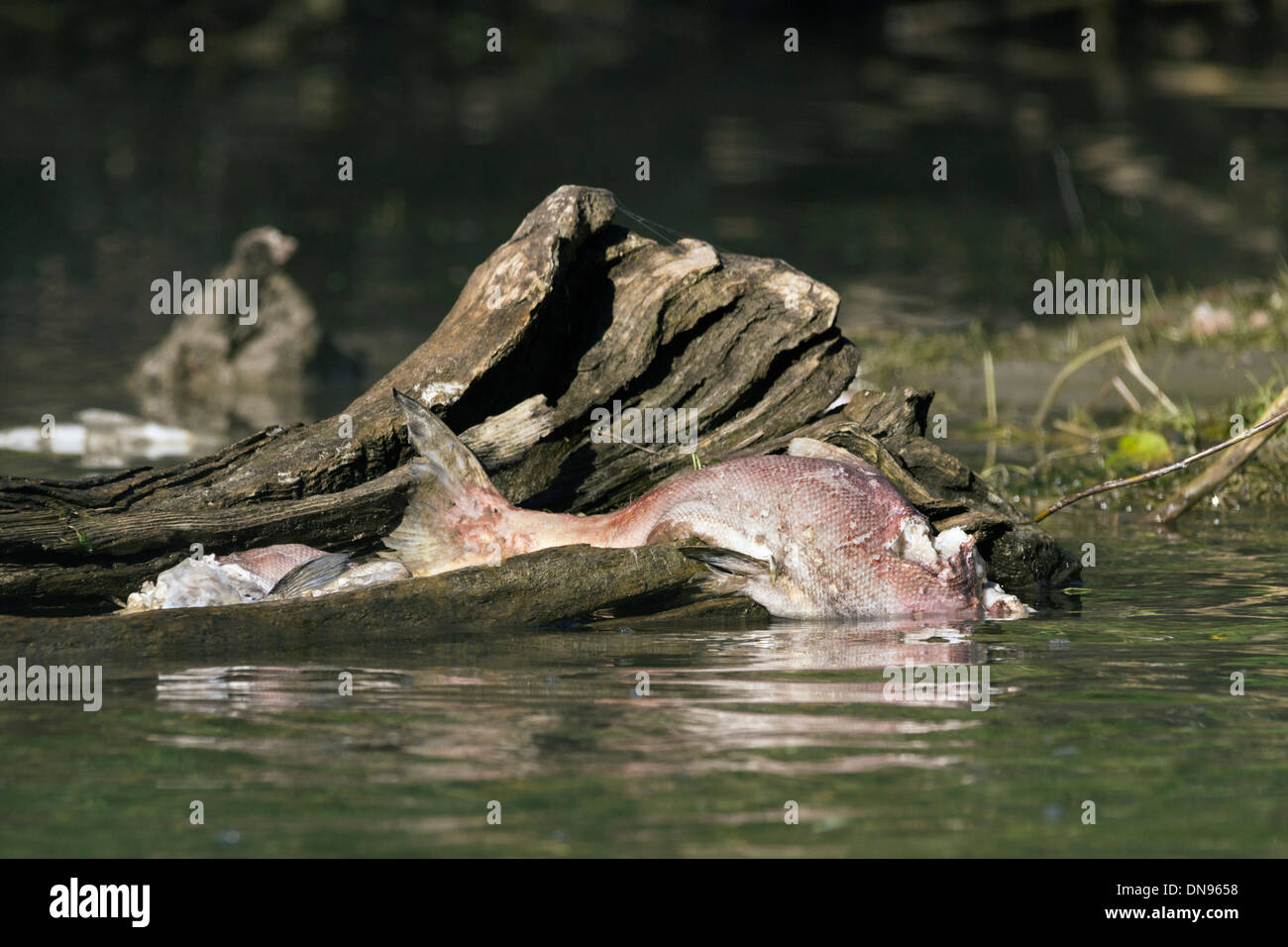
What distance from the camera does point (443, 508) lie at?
7574 mm

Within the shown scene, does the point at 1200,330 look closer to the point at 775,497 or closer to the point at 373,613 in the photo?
the point at 775,497

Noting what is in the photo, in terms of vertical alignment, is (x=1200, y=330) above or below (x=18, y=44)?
below

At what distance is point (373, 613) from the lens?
6.99m

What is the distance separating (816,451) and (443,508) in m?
1.72

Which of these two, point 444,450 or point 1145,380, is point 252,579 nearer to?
point 444,450

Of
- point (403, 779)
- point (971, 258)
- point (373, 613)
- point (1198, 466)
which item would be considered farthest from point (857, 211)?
point (403, 779)

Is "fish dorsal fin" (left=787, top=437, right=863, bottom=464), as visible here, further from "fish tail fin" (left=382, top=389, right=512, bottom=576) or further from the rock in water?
the rock in water

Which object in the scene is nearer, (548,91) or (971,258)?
(971,258)

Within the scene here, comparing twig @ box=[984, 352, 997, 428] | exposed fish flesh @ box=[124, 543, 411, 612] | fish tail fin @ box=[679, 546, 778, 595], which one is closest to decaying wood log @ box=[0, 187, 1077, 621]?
exposed fish flesh @ box=[124, 543, 411, 612]

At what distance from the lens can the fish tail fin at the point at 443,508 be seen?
296 inches

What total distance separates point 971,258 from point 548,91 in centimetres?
1445

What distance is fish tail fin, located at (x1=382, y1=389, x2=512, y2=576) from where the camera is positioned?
7.52 meters

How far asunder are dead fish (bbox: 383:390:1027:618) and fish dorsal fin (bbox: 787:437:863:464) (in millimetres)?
175
